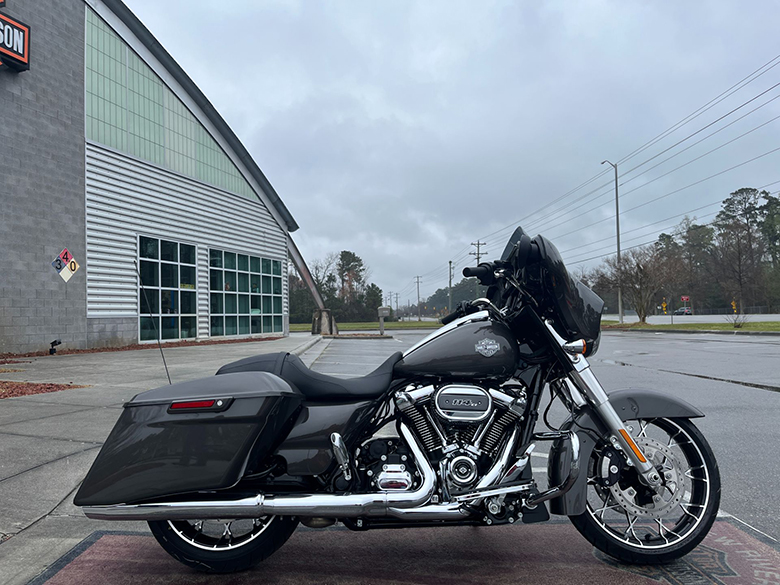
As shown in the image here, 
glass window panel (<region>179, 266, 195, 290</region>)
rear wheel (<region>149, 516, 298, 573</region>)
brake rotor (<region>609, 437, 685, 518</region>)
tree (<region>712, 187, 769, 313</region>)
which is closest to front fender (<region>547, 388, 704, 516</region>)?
brake rotor (<region>609, 437, 685, 518</region>)

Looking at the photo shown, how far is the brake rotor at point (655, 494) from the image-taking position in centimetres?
282

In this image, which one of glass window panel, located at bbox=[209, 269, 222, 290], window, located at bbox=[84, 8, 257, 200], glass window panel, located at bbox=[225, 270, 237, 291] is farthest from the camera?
glass window panel, located at bbox=[225, 270, 237, 291]

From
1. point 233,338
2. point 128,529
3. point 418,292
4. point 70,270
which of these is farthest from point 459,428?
point 418,292

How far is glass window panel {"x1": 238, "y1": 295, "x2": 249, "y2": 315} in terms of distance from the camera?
2495cm

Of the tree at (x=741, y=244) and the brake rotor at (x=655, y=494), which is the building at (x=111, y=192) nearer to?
the brake rotor at (x=655, y=494)

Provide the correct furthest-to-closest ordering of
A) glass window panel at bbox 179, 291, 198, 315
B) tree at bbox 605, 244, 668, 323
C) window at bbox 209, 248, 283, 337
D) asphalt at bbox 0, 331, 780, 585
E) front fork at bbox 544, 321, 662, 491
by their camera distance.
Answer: tree at bbox 605, 244, 668, 323 < window at bbox 209, 248, 283, 337 < glass window panel at bbox 179, 291, 198, 315 < asphalt at bbox 0, 331, 780, 585 < front fork at bbox 544, 321, 662, 491

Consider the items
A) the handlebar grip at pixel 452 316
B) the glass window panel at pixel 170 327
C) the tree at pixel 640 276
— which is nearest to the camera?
the handlebar grip at pixel 452 316

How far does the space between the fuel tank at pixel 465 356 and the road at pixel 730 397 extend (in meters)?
2.00

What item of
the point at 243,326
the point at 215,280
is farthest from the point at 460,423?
the point at 243,326

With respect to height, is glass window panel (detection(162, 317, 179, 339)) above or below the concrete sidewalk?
above

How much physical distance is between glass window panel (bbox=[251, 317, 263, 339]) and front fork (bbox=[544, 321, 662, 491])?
2434cm

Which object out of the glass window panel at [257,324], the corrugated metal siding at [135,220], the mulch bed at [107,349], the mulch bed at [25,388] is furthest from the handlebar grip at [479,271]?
the glass window panel at [257,324]

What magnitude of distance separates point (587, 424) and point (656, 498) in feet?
1.70

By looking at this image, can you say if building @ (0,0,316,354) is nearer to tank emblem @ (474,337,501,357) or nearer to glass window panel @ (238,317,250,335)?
glass window panel @ (238,317,250,335)
